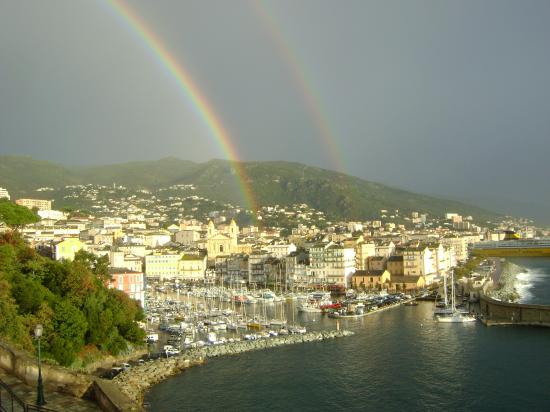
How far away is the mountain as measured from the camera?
126938 millimetres

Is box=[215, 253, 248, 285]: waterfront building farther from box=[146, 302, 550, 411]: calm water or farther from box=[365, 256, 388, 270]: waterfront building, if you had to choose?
box=[146, 302, 550, 411]: calm water

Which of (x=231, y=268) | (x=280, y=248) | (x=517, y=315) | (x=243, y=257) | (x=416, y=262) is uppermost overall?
(x=280, y=248)

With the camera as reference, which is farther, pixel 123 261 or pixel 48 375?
pixel 123 261

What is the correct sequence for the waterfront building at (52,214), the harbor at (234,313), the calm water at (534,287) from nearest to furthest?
the harbor at (234,313), the calm water at (534,287), the waterfront building at (52,214)

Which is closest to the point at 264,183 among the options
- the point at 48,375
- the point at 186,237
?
the point at 186,237

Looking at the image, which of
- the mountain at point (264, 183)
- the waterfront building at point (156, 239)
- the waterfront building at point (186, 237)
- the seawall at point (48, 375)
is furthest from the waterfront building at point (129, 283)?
the mountain at point (264, 183)

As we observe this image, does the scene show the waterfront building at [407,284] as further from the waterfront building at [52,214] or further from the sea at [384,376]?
the waterfront building at [52,214]

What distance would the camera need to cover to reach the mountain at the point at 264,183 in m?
127

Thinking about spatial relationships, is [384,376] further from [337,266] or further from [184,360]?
[337,266]

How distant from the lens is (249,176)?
145125 millimetres

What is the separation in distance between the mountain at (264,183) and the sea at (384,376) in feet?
292

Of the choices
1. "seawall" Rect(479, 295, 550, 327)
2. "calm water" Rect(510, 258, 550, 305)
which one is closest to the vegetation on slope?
"seawall" Rect(479, 295, 550, 327)

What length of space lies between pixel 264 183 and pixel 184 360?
120 m

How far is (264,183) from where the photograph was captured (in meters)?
140
